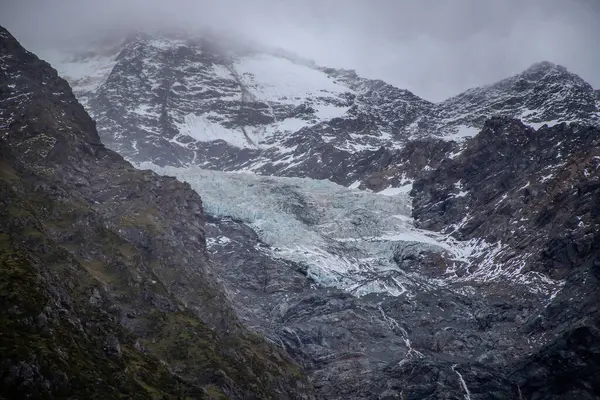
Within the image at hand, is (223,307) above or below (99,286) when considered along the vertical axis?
below

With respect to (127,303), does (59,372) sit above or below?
above

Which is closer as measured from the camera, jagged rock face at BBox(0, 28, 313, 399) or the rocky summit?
jagged rock face at BBox(0, 28, 313, 399)

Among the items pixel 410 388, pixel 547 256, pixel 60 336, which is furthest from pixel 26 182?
pixel 547 256

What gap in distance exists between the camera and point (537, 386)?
14412 cm

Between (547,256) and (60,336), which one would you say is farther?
(547,256)

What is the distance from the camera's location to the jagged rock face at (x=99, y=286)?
9136 cm

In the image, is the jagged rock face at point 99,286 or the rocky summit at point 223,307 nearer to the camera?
the jagged rock face at point 99,286

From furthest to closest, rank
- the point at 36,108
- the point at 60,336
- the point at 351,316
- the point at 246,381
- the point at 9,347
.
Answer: the point at 36,108 < the point at 351,316 < the point at 246,381 < the point at 60,336 < the point at 9,347

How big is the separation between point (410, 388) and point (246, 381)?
37171 mm

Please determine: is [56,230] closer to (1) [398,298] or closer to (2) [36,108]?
(2) [36,108]

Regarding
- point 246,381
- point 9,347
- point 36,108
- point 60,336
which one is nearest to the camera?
point 9,347

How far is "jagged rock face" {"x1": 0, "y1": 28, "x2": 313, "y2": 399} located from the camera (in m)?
91.4

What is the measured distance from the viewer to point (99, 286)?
413 ft

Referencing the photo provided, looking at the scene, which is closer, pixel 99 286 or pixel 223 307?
pixel 99 286
